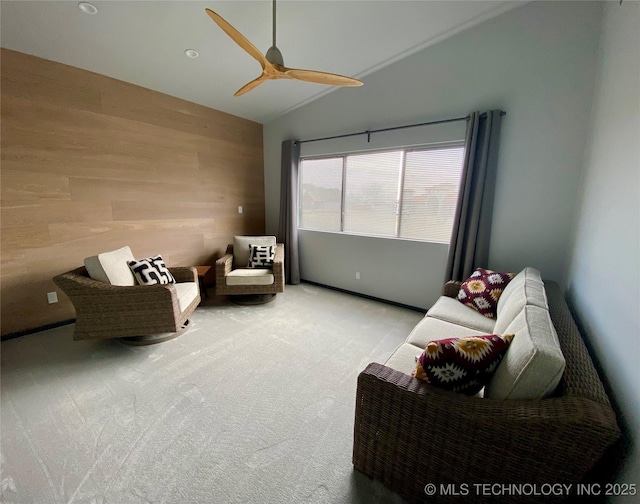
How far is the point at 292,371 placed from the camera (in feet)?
6.75

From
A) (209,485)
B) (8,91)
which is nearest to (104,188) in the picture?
(8,91)

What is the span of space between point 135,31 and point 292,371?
3071mm

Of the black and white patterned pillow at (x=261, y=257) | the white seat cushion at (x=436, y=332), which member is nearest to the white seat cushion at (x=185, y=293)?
the black and white patterned pillow at (x=261, y=257)

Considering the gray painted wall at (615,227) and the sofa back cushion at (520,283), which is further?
the sofa back cushion at (520,283)

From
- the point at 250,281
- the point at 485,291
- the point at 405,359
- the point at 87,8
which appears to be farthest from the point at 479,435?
the point at 87,8

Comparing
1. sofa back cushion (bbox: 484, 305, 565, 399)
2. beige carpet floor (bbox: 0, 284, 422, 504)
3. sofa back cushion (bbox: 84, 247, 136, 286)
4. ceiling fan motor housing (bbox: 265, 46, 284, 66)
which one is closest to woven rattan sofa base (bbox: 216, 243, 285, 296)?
beige carpet floor (bbox: 0, 284, 422, 504)

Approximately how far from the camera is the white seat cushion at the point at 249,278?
3160 millimetres

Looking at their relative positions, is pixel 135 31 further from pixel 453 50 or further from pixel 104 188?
pixel 453 50

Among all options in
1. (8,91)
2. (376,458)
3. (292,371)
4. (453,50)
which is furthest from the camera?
(453,50)

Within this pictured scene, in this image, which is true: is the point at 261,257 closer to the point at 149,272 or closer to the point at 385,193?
the point at 149,272

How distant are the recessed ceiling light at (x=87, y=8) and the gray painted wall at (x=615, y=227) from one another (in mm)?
3319

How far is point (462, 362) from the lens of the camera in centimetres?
106

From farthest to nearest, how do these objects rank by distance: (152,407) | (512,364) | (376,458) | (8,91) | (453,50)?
(453,50) < (8,91) < (152,407) < (376,458) < (512,364)

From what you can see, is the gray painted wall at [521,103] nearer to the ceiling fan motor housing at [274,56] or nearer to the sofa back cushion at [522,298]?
the sofa back cushion at [522,298]
